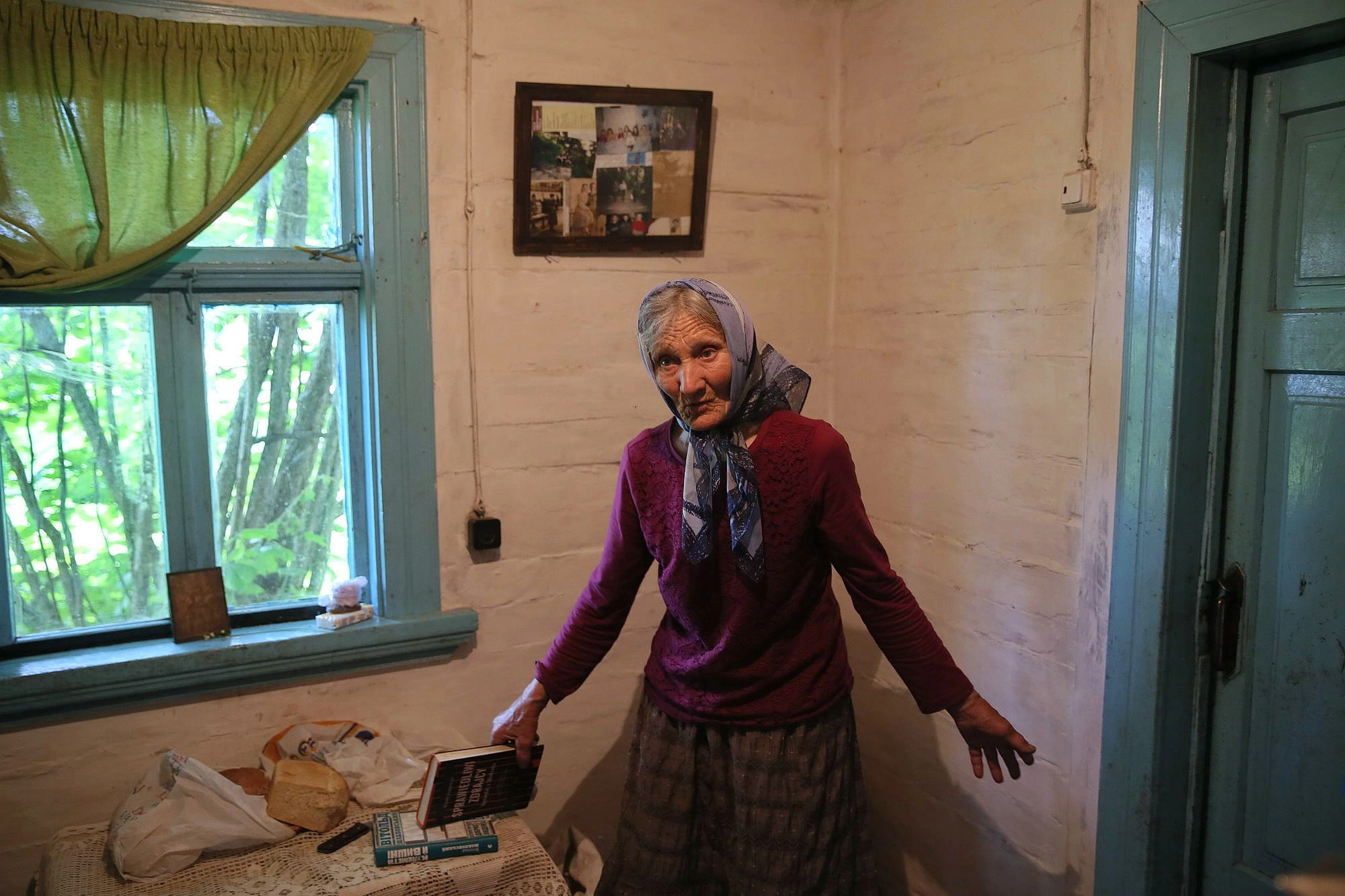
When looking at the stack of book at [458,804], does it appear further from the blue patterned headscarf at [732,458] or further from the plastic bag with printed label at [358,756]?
the blue patterned headscarf at [732,458]

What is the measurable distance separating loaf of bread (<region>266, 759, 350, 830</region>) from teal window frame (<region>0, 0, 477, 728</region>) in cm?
25

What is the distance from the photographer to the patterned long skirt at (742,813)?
1706 millimetres

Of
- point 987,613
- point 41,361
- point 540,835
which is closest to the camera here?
point 41,361

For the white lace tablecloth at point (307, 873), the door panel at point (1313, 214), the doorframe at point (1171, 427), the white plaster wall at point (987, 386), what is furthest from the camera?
the white plaster wall at point (987, 386)

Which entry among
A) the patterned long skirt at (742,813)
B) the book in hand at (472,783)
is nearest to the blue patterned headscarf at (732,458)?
the patterned long skirt at (742,813)

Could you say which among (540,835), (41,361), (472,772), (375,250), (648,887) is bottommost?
(540,835)

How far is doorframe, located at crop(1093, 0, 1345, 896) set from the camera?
5.54 ft

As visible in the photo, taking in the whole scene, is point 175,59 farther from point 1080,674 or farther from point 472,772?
point 1080,674

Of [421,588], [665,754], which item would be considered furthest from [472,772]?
[421,588]

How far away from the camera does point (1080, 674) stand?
1.97 m

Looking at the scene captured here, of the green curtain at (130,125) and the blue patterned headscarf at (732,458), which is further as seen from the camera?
the green curtain at (130,125)

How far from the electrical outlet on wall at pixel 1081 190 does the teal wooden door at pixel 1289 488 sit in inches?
10.0

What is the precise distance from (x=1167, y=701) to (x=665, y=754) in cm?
90

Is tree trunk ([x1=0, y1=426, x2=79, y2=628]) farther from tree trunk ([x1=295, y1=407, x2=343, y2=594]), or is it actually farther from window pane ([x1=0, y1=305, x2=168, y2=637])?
tree trunk ([x1=295, y1=407, x2=343, y2=594])
